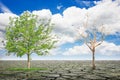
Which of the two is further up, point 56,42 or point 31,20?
point 31,20

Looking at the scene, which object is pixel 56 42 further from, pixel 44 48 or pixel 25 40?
pixel 25 40

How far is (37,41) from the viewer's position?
129 feet

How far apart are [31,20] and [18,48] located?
5465 millimetres

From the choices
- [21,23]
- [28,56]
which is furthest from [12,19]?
[28,56]

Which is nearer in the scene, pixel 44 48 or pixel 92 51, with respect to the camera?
pixel 92 51

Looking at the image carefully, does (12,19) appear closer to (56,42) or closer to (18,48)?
(18,48)

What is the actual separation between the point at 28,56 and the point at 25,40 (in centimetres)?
295

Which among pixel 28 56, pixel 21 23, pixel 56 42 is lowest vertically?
pixel 28 56

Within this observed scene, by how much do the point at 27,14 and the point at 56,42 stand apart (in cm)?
724

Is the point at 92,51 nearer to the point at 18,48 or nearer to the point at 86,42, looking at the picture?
the point at 86,42

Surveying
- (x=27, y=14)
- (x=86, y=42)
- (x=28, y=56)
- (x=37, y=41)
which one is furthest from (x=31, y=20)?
(x=86, y=42)

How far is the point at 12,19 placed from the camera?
39375 mm

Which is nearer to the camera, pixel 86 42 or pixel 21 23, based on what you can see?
pixel 86 42

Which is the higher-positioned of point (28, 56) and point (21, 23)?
point (21, 23)
